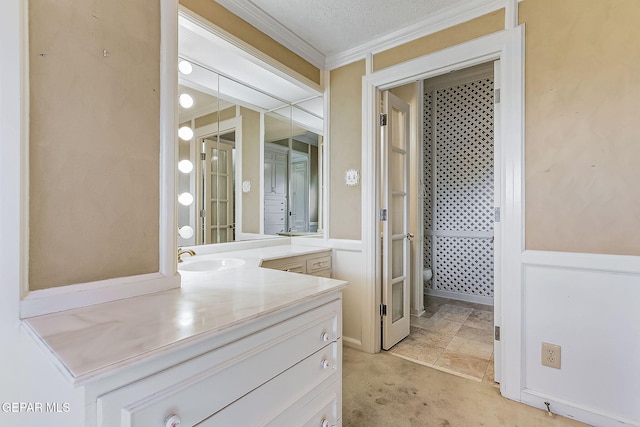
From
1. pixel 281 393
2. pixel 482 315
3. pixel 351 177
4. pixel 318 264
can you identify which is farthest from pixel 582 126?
pixel 482 315

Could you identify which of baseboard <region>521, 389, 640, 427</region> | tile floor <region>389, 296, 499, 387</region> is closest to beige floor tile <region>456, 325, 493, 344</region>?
tile floor <region>389, 296, 499, 387</region>

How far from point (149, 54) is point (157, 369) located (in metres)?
1.10

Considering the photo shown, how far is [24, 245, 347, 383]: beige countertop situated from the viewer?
0.60 meters

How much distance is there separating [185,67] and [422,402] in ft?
8.97

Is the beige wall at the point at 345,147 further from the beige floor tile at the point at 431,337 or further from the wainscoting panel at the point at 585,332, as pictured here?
the wainscoting panel at the point at 585,332

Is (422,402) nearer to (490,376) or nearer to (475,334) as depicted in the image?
(490,376)

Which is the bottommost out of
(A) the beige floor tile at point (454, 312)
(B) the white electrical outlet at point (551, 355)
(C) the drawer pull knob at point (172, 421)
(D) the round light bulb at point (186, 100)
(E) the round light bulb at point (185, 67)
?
(A) the beige floor tile at point (454, 312)

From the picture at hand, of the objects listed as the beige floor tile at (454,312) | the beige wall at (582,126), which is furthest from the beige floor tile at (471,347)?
the beige wall at (582,126)

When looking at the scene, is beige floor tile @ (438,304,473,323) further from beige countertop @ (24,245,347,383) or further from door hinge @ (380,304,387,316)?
beige countertop @ (24,245,347,383)

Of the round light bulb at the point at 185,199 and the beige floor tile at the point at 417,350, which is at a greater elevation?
the round light bulb at the point at 185,199

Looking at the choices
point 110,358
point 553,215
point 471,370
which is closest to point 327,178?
point 553,215

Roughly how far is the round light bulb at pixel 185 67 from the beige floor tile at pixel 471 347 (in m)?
3.03

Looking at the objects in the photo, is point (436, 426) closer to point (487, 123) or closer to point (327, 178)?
point (327, 178)

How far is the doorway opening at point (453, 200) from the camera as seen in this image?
3.30 m
